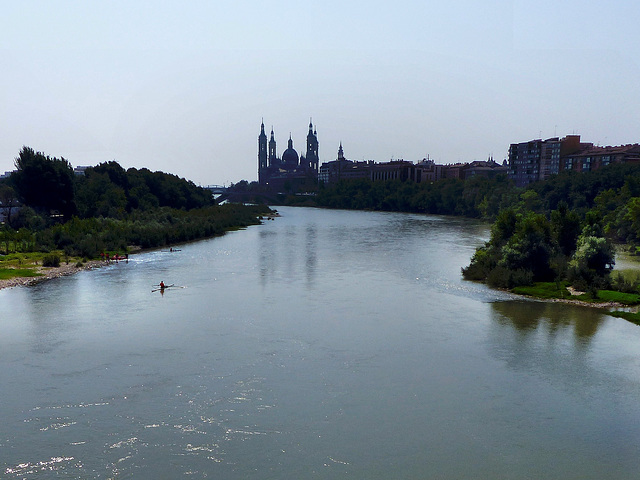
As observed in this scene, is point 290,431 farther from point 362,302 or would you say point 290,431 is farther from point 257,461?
point 362,302

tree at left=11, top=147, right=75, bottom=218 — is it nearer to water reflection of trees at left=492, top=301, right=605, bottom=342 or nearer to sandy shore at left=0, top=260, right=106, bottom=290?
sandy shore at left=0, top=260, right=106, bottom=290

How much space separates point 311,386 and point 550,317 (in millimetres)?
17467

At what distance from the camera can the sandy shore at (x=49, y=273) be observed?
4100cm

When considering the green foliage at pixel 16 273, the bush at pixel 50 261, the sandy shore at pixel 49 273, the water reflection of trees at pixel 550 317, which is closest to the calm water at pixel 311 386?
the water reflection of trees at pixel 550 317

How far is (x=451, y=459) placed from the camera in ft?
55.3

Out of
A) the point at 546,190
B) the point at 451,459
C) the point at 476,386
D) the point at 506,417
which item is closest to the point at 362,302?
the point at 476,386

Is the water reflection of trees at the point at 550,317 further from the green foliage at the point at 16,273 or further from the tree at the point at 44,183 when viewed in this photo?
the tree at the point at 44,183

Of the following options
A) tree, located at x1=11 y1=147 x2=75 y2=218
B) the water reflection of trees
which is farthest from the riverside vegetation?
the water reflection of trees

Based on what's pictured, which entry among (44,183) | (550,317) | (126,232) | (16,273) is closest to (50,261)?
(16,273)

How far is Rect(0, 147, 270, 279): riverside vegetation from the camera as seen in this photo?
5609 cm

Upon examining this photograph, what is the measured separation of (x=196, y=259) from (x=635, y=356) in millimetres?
41516

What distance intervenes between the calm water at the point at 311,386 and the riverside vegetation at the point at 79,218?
1752 centimetres

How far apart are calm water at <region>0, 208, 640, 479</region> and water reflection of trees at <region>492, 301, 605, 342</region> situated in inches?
6.6

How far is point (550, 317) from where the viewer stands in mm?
32688
